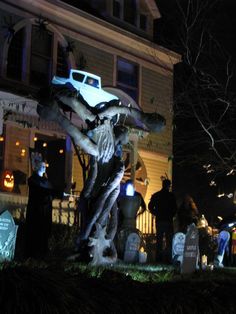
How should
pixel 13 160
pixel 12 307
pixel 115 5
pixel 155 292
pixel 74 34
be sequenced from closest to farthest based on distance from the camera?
1. pixel 12 307
2. pixel 155 292
3. pixel 13 160
4. pixel 74 34
5. pixel 115 5

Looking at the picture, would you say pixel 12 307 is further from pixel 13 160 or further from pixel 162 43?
pixel 162 43

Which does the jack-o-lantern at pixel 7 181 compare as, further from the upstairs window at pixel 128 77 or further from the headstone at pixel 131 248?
the upstairs window at pixel 128 77

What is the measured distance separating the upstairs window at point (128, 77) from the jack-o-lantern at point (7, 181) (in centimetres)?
666

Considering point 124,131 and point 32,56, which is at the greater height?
point 32,56

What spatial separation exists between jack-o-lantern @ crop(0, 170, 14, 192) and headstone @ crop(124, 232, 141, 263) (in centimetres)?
551

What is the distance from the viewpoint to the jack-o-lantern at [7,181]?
47.7ft

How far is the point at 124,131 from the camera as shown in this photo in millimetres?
9133

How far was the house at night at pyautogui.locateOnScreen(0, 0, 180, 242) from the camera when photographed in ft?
51.9

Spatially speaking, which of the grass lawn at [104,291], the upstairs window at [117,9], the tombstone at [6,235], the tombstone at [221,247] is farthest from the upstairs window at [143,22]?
the tombstone at [6,235]

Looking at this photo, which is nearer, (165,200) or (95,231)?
(95,231)

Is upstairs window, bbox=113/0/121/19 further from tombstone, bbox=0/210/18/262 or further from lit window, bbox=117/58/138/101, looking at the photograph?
tombstone, bbox=0/210/18/262

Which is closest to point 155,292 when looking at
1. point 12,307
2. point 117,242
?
point 12,307

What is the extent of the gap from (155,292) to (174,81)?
16814mm

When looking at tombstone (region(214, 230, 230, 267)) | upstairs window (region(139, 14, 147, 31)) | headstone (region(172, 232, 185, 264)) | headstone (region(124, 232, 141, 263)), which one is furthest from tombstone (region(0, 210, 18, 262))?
upstairs window (region(139, 14, 147, 31))
